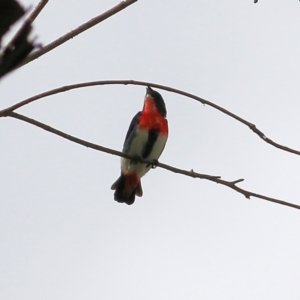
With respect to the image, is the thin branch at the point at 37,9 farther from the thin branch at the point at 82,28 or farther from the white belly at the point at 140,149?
the white belly at the point at 140,149

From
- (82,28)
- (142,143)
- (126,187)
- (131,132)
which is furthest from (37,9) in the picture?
(126,187)

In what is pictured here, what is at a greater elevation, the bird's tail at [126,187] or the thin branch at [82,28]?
the bird's tail at [126,187]

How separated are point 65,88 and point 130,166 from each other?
3621mm

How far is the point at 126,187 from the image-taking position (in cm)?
605

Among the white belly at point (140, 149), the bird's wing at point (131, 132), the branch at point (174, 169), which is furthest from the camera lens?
the bird's wing at point (131, 132)

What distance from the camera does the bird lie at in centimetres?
565

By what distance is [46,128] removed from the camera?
2232mm

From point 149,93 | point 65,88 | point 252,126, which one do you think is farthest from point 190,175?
point 149,93

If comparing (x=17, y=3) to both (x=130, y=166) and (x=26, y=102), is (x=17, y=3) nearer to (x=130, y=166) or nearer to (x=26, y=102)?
(x=26, y=102)

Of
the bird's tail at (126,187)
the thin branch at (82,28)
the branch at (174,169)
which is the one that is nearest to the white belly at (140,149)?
the bird's tail at (126,187)

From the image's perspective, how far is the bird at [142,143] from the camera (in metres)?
5.65

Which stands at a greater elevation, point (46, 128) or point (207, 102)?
point (207, 102)

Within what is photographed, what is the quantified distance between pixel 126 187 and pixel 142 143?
2.29ft

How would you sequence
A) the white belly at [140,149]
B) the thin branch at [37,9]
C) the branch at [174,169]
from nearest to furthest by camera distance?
the thin branch at [37,9] → the branch at [174,169] → the white belly at [140,149]
